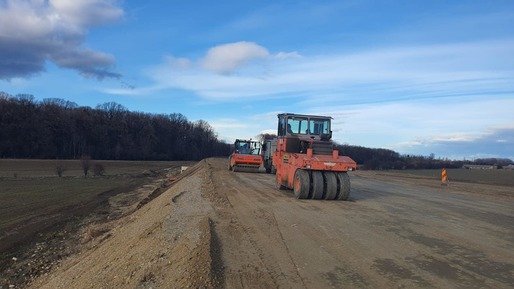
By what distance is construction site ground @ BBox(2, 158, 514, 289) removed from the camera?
6.16 meters

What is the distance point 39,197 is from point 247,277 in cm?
2670

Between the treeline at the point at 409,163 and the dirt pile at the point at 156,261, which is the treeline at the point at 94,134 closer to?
the treeline at the point at 409,163

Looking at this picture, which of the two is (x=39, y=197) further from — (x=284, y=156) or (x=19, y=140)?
(x=19, y=140)

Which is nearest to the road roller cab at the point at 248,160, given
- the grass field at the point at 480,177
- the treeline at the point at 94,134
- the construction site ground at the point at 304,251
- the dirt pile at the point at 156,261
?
the grass field at the point at 480,177

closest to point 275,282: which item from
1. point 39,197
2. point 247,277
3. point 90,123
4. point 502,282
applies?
point 247,277

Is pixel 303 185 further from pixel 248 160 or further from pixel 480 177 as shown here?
pixel 480 177

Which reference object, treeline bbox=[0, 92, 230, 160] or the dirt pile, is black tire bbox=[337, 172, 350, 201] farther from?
treeline bbox=[0, 92, 230, 160]

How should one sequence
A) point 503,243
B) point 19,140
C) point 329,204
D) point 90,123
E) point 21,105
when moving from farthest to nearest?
point 90,123, point 21,105, point 19,140, point 329,204, point 503,243

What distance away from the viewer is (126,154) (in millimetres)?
117812

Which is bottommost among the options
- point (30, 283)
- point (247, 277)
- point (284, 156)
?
point (30, 283)

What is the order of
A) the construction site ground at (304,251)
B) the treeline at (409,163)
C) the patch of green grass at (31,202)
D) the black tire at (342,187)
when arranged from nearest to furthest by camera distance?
the construction site ground at (304,251)
the black tire at (342,187)
the patch of green grass at (31,202)
the treeline at (409,163)

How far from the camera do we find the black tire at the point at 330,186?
14703 mm

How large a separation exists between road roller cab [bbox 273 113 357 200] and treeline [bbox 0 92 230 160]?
95759 millimetres

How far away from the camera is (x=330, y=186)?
14.7m
